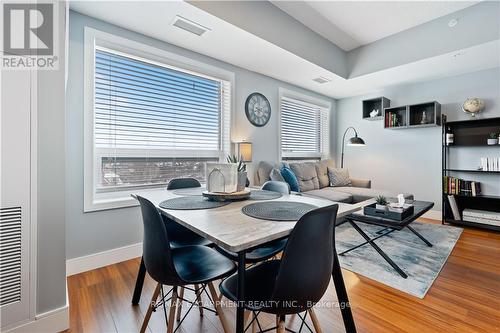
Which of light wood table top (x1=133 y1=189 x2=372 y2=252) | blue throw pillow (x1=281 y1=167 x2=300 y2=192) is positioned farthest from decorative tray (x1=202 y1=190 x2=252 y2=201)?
blue throw pillow (x1=281 y1=167 x2=300 y2=192)

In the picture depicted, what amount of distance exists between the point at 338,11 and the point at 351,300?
3134 mm

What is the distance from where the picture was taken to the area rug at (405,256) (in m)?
2.00

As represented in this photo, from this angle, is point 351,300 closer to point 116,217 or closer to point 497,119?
point 116,217

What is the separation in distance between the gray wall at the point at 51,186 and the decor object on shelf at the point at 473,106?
4.96 m

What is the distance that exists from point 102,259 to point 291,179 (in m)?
2.49

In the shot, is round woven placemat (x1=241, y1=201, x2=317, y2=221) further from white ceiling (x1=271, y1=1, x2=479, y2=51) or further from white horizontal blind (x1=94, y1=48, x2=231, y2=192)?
white ceiling (x1=271, y1=1, x2=479, y2=51)

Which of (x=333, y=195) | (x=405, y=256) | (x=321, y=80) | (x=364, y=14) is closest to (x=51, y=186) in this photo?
(x=405, y=256)

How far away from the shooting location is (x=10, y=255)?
1.25 meters

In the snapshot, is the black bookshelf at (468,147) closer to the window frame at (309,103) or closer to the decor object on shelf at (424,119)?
the decor object on shelf at (424,119)

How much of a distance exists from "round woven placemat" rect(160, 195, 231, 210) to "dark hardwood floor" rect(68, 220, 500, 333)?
0.79m

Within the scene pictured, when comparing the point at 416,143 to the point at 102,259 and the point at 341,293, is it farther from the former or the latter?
the point at 102,259

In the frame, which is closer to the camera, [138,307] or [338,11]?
[138,307]

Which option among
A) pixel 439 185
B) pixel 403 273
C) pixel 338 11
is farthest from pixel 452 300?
pixel 338 11

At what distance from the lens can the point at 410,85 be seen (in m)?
4.24
